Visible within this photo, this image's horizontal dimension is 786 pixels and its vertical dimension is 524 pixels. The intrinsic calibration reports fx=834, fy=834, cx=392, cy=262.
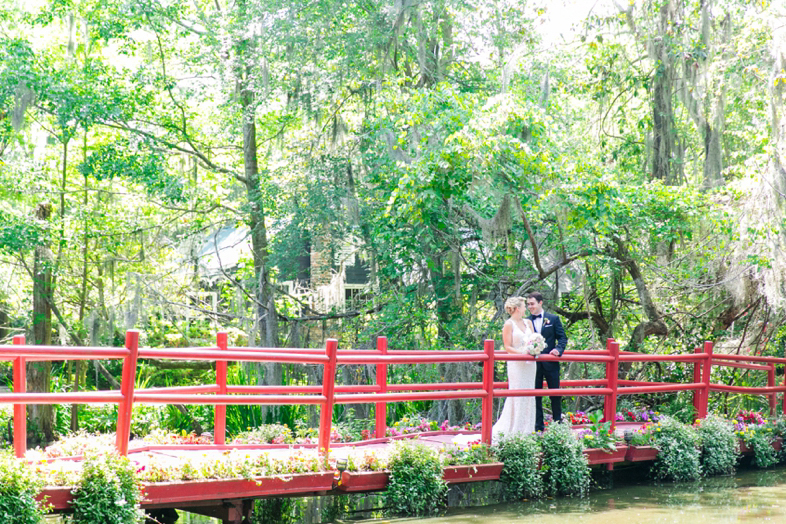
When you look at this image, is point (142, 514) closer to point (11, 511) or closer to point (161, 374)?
point (11, 511)

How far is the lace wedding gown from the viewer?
9.17 meters

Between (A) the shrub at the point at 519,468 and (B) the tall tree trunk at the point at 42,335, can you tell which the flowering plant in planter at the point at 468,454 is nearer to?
(A) the shrub at the point at 519,468

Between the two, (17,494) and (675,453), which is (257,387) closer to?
(17,494)

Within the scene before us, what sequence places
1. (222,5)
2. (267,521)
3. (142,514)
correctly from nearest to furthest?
(142,514) → (267,521) → (222,5)

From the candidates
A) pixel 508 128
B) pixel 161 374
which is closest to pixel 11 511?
pixel 508 128

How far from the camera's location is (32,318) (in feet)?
55.9

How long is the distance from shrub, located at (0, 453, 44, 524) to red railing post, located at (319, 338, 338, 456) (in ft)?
7.99

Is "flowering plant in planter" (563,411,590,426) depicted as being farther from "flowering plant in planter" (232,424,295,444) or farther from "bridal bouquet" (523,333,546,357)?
"flowering plant in planter" (232,424,295,444)

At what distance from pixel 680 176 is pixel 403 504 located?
10.1 m

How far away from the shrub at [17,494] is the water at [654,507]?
10.6ft

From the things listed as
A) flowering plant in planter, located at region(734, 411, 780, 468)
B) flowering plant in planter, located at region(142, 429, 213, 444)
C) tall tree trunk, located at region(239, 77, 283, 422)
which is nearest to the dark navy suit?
flowering plant in planter, located at region(734, 411, 780, 468)

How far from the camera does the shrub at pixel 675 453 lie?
394 inches

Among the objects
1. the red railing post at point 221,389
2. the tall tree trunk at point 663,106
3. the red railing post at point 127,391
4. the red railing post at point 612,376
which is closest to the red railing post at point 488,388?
the red railing post at point 612,376

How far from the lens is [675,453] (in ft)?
33.0
